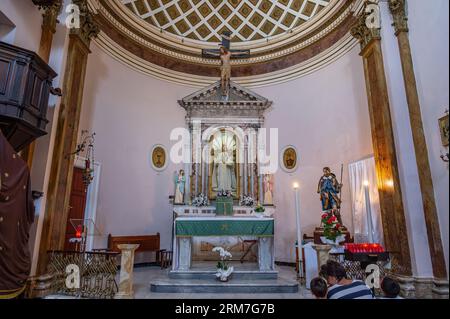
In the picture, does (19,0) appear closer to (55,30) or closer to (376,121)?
(55,30)

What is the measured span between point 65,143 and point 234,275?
471 centimetres

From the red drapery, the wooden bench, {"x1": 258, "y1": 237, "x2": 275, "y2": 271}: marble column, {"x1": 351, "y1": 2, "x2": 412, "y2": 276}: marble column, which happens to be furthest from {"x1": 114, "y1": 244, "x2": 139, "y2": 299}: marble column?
{"x1": 351, "y1": 2, "x2": 412, "y2": 276}: marble column

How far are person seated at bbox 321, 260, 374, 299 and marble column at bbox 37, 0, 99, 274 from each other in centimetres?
525

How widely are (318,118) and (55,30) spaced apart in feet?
26.1

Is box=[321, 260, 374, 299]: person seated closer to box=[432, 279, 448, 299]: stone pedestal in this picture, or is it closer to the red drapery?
box=[432, 279, 448, 299]: stone pedestal

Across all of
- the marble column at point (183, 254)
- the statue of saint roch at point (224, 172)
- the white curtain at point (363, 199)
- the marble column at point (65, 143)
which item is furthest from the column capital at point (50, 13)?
the white curtain at point (363, 199)

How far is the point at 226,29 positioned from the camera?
38.9 feet

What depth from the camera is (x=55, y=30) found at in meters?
5.95

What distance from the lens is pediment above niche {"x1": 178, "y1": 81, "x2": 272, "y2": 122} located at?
10617 millimetres

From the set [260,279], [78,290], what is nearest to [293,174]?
[260,279]

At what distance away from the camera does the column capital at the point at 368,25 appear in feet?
20.9

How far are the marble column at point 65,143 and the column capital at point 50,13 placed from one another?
2.01 feet

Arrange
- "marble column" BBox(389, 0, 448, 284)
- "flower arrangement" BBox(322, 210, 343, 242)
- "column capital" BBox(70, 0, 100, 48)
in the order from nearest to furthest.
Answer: "marble column" BBox(389, 0, 448, 284)
"flower arrangement" BBox(322, 210, 343, 242)
"column capital" BBox(70, 0, 100, 48)

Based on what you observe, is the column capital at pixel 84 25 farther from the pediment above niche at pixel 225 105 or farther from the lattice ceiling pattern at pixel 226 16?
the pediment above niche at pixel 225 105
